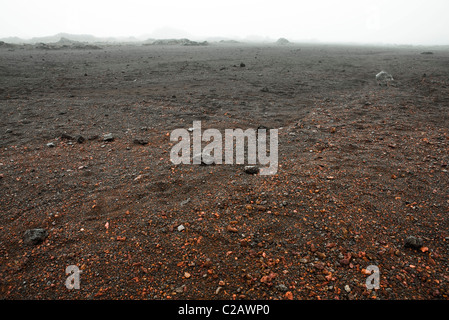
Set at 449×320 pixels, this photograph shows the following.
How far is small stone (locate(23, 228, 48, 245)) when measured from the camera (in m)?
2.96

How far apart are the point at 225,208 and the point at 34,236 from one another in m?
2.37

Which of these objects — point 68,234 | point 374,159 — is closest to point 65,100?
point 68,234

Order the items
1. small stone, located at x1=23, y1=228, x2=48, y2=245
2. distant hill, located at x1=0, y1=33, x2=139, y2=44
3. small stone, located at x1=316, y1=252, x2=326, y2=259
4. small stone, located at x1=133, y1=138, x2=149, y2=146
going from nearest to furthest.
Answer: small stone, located at x1=316, y1=252, x2=326, y2=259
small stone, located at x1=23, y1=228, x2=48, y2=245
small stone, located at x1=133, y1=138, x2=149, y2=146
distant hill, located at x1=0, y1=33, x2=139, y2=44

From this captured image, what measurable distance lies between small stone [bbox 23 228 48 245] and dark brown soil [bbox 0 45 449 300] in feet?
0.21

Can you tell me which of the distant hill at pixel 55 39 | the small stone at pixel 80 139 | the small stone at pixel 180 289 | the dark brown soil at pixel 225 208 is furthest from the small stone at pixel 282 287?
the distant hill at pixel 55 39

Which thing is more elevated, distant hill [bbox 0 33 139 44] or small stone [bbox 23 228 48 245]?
distant hill [bbox 0 33 139 44]

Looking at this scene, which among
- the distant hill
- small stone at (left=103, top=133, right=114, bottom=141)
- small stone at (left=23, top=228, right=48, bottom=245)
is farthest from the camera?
the distant hill

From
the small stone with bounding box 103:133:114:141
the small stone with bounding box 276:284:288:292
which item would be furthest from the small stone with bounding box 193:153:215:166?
the small stone with bounding box 276:284:288:292

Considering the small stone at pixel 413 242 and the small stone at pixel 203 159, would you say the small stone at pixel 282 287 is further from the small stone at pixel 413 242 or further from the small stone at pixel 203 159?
the small stone at pixel 203 159

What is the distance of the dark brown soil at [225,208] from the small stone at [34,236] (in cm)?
6

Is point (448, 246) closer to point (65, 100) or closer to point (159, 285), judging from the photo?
point (159, 285)

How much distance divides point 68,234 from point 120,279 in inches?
42.5

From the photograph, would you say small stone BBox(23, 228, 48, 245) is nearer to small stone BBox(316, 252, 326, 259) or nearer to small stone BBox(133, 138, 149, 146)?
small stone BBox(133, 138, 149, 146)

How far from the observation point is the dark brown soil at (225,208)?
2.49 m
